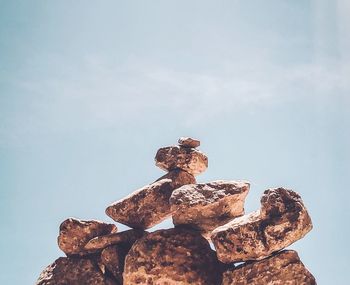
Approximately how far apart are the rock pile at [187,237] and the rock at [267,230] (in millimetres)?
43

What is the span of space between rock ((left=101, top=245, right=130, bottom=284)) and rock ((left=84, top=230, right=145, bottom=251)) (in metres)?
0.30

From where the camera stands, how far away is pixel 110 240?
2364 cm

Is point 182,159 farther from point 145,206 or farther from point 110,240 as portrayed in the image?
point 110,240

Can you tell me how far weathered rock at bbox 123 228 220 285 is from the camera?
2042 centimetres

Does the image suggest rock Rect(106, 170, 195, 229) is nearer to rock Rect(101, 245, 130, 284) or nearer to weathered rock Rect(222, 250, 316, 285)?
rock Rect(101, 245, 130, 284)

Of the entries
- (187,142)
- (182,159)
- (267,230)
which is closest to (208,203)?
(267,230)

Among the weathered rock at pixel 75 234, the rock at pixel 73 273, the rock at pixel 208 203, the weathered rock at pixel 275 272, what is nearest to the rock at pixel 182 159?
the rock at pixel 208 203

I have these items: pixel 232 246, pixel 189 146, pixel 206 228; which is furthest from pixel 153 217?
pixel 232 246

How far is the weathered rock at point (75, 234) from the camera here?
24.6m

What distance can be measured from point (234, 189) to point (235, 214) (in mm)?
1719

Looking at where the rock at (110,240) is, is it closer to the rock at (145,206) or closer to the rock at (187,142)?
the rock at (145,206)

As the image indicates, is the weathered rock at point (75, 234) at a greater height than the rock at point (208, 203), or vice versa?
the weathered rock at point (75, 234)

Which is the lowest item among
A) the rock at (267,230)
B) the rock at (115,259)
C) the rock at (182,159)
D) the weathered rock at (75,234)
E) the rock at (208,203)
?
the rock at (267,230)

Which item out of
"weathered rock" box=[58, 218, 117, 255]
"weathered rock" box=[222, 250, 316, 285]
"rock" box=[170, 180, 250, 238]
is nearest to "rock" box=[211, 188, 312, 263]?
"weathered rock" box=[222, 250, 316, 285]
